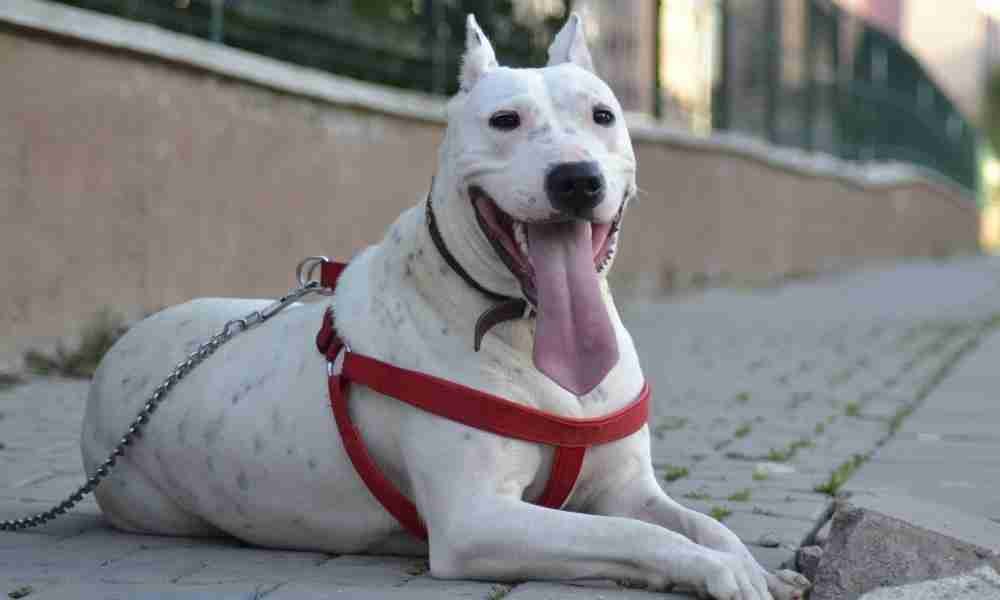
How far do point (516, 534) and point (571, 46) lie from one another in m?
1.48

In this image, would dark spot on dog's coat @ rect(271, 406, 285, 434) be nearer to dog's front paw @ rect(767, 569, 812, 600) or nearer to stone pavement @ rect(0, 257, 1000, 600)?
stone pavement @ rect(0, 257, 1000, 600)

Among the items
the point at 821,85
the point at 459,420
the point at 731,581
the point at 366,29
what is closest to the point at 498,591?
the point at 459,420

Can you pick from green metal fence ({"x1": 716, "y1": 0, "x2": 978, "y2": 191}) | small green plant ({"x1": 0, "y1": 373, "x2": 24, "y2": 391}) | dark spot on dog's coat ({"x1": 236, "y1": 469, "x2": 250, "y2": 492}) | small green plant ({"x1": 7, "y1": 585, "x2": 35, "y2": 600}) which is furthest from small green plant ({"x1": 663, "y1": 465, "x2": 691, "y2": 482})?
green metal fence ({"x1": 716, "y1": 0, "x2": 978, "y2": 191})

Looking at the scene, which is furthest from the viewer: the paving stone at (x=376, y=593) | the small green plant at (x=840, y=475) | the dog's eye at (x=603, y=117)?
the small green plant at (x=840, y=475)

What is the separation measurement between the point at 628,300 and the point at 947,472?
938 cm

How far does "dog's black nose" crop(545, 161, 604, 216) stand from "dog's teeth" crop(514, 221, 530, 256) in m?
0.14

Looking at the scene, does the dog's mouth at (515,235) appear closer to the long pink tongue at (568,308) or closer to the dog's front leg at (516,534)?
the long pink tongue at (568,308)

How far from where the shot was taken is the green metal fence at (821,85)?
60.3ft

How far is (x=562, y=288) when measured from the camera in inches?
139

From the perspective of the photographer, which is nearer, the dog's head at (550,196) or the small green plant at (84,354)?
the dog's head at (550,196)

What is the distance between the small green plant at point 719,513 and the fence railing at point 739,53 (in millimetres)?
5052

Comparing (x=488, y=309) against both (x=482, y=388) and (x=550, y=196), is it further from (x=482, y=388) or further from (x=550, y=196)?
(x=550, y=196)

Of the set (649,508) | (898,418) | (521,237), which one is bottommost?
(898,418)

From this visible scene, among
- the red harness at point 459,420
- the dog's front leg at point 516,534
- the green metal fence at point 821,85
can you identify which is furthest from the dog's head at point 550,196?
the green metal fence at point 821,85
